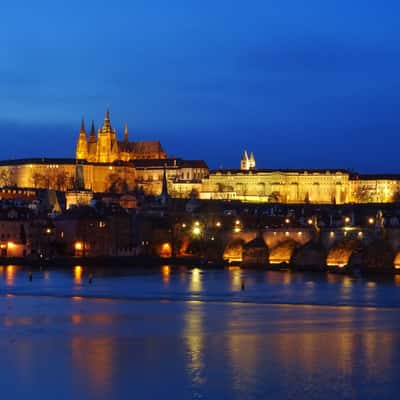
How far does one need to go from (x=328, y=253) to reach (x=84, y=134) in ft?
266

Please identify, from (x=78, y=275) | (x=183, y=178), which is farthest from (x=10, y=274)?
(x=183, y=178)

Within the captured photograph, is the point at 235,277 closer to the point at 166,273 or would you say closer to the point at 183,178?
the point at 166,273

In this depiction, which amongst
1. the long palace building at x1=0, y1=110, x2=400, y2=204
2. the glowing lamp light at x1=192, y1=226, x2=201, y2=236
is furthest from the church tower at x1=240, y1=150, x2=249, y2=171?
the glowing lamp light at x1=192, y1=226, x2=201, y2=236

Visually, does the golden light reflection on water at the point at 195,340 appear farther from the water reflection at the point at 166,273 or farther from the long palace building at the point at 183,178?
the long palace building at the point at 183,178

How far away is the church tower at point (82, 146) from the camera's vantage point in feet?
398

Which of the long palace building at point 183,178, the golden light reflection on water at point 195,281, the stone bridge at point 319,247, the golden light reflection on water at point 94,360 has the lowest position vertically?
the golden light reflection on water at point 94,360

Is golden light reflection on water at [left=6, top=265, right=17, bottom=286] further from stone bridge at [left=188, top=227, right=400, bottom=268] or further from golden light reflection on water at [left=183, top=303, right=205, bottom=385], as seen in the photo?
stone bridge at [left=188, top=227, right=400, bottom=268]

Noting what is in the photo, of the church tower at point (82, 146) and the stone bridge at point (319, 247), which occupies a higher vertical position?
the church tower at point (82, 146)

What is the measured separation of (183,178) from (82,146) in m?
11.6

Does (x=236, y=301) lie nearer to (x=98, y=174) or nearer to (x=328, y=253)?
(x=328, y=253)

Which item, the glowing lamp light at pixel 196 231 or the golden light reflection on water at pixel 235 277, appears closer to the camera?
the golden light reflection on water at pixel 235 277

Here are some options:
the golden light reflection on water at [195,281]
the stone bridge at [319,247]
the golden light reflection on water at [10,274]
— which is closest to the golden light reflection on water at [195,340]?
the golden light reflection on water at [195,281]

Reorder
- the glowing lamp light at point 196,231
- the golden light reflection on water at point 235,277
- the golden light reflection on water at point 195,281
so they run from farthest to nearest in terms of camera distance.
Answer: the glowing lamp light at point 196,231 < the golden light reflection on water at point 235,277 < the golden light reflection on water at point 195,281

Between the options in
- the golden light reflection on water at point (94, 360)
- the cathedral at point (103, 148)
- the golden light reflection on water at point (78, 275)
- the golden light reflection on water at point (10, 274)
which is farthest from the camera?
the cathedral at point (103, 148)
